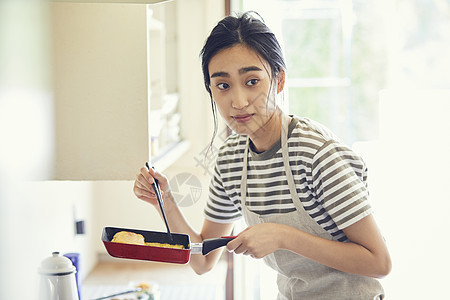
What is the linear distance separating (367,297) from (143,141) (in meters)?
0.58

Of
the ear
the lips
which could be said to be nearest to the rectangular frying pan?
the lips

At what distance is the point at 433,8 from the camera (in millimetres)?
4867

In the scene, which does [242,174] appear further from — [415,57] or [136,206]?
[415,57]

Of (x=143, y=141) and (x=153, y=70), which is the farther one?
(x=153, y=70)

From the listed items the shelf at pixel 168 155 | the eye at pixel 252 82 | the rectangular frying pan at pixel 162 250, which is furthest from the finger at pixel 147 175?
the shelf at pixel 168 155

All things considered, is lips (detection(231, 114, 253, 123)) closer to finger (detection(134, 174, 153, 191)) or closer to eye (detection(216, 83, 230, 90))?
eye (detection(216, 83, 230, 90))

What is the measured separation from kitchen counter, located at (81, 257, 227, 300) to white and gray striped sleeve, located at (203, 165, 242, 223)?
1.42 ft

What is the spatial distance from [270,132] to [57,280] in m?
0.52

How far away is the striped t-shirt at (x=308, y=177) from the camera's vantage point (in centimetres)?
100

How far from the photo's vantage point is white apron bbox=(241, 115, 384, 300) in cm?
108

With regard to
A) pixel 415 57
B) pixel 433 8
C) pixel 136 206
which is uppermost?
pixel 433 8

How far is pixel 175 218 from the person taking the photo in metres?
1.21

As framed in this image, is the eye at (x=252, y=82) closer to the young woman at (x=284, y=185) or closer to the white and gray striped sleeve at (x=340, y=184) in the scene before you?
the young woman at (x=284, y=185)

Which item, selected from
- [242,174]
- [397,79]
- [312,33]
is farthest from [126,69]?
[312,33]
